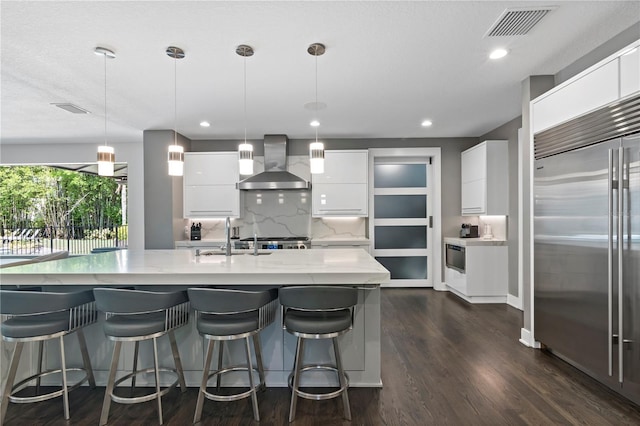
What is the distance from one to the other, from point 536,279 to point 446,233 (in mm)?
2625

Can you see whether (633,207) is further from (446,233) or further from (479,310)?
(446,233)

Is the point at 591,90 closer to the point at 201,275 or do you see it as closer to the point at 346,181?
the point at 201,275

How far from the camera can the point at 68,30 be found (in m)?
2.37

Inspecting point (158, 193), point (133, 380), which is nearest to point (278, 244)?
point (158, 193)

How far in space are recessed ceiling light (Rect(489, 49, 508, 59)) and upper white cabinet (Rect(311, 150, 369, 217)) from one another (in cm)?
267

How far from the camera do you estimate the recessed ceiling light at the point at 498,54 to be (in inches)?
107

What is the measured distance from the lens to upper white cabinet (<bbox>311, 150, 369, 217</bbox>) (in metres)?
5.37

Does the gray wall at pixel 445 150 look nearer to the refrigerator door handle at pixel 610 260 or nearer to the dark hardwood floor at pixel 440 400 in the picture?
the dark hardwood floor at pixel 440 400

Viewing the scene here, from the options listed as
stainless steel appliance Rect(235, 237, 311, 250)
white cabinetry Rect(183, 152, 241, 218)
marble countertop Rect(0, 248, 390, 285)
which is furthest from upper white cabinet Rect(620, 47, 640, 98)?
white cabinetry Rect(183, 152, 241, 218)

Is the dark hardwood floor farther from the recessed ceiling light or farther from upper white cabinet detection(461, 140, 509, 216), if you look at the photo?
the recessed ceiling light

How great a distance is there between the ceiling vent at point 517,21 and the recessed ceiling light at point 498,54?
0.26 m

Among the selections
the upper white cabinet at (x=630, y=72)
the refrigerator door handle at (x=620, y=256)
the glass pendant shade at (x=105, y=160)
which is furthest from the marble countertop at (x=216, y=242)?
the upper white cabinet at (x=630, y=72)

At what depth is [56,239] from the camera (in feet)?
21.6

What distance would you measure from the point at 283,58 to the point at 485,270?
399cm
